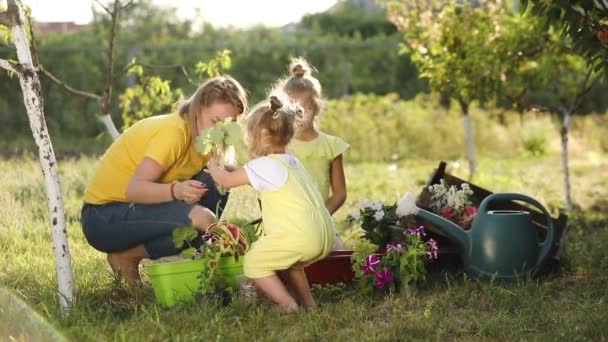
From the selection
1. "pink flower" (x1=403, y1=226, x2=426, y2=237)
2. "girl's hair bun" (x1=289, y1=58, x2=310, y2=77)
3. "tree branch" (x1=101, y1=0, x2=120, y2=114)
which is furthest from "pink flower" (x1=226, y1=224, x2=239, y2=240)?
"tree branch" (x1=101, y1=0, x2=120, y2=114)

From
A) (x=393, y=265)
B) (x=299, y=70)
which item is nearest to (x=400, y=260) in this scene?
(x=393, y=265)

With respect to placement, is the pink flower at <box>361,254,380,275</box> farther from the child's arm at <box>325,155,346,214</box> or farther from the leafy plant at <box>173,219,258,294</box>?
the child's arm at <box>325,155,346,214</box>

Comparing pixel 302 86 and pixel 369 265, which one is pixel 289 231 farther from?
pixel 302 86

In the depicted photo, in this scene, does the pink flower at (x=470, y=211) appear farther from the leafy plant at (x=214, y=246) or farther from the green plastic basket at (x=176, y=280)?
the green plastic basket at (x=176, y=280)

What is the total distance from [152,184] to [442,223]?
1390mm

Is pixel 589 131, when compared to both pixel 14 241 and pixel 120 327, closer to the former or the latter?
pixel 14 241

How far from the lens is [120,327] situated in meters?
3.39

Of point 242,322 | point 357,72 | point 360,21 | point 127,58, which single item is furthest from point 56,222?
point 360,21

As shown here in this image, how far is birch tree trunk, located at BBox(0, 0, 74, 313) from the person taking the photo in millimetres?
3604

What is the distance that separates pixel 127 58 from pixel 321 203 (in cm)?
1063

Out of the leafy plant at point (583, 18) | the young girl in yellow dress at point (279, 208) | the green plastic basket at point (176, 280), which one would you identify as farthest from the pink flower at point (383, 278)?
the leafy plant at point (583, 18)

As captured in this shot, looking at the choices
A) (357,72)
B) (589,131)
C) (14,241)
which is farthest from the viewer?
(357,72)

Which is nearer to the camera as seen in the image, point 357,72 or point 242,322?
point 242,322

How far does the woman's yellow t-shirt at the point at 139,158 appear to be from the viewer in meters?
4.10
